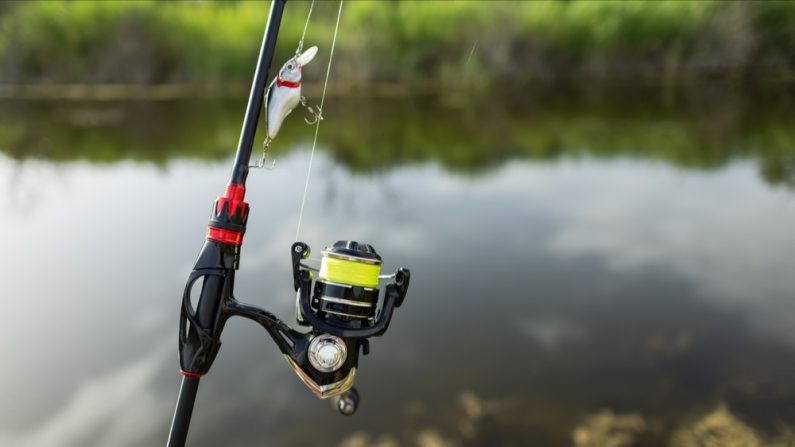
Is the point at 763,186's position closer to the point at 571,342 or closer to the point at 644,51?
the point at 571,342

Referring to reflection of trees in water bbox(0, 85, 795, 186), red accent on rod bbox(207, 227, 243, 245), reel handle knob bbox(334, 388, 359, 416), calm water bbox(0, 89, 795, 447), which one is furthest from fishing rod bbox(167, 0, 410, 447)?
reflection of trees in water bbox(0, 85, 795, 186)

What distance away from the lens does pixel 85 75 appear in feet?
56.5

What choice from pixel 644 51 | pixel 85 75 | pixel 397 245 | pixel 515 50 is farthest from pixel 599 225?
pixel 85 75

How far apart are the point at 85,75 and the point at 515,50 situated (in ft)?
44.6

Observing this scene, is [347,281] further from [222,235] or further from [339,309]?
[222,235]

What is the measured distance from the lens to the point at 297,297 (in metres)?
1.00

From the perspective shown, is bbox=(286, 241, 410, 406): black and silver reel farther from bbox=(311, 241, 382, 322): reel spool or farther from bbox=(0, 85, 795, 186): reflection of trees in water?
bbox=(0, 85, 795, 186): reflection of trees in water

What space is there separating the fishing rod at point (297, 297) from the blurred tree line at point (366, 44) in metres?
12.7

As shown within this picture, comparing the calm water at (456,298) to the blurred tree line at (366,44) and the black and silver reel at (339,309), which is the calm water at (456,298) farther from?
the blurred tree line at (366,44)

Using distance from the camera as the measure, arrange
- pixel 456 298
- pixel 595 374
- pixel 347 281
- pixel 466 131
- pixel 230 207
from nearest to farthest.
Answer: pixel 230 207
pixel 347 281
pixel 595 374
pixel 456 298
pixel 466 131

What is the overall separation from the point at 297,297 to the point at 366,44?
15.4 meters

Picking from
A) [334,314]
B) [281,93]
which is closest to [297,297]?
[334,314]

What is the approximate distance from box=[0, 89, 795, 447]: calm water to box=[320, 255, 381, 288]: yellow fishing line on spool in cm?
132

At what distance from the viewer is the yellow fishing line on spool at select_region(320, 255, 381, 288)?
99 centimetres
